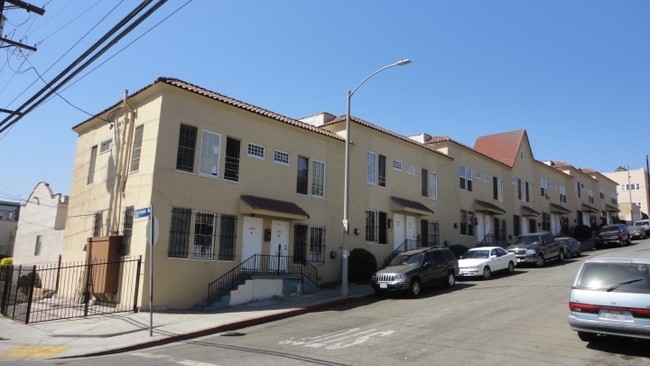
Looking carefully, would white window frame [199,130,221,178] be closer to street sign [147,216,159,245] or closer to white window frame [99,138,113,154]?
white window frame [99,138,113,154]

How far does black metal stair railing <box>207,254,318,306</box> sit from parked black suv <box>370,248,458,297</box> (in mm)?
3598

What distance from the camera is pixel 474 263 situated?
22.0 metres

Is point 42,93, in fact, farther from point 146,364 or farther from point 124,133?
point 146,364

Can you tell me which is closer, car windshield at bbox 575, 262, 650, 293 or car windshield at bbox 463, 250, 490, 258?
car windshield at bbox 575, 262, 650, 293

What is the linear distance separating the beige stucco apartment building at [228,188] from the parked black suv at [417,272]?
423 cm

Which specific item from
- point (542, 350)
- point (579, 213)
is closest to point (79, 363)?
point (542, 350)

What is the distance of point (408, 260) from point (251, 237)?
6.06m

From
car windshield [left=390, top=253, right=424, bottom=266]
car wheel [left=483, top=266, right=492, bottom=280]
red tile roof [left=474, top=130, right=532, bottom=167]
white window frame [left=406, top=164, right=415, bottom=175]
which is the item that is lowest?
car wheel [left=483, top=266, right=492, bottom=280]

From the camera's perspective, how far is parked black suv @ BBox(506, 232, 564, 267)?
997 inches

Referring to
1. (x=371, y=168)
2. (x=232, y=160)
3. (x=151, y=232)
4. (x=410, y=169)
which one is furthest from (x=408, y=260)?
(x=410, y=169)

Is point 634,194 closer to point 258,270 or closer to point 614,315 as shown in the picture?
point 258,270

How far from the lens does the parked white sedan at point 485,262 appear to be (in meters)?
21.8

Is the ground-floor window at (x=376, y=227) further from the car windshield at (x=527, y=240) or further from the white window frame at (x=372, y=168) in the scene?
the car windshield at (x=527, y=240)

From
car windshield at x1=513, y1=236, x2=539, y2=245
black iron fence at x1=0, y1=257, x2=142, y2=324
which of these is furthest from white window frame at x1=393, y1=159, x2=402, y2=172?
black iron fence at x1=0, y1=257, x2=142, y2=324
